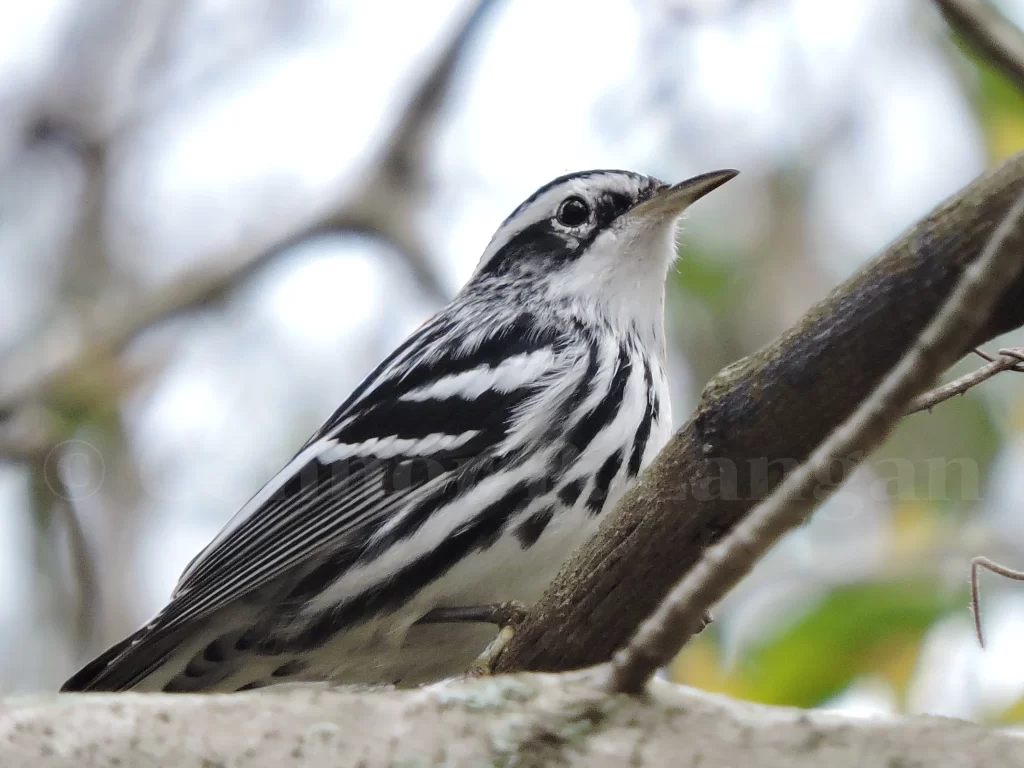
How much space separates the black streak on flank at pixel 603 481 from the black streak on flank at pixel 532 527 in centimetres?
13

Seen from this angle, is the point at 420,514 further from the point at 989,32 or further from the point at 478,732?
the point at 989,32

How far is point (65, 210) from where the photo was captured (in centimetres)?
751

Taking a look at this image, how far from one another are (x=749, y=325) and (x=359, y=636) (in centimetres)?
458

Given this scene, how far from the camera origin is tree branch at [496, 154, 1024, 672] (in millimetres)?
2102

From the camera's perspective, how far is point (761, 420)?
2248 millimetres

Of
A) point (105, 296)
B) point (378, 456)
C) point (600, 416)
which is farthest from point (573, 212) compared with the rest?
point (105, 296)

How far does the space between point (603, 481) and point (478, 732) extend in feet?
4.45

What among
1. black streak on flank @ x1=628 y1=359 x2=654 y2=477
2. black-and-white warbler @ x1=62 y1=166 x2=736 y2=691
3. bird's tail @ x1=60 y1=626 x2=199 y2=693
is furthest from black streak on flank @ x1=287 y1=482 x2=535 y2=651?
bird's tail @ x1=60 y1=626 x2=199 y2=693

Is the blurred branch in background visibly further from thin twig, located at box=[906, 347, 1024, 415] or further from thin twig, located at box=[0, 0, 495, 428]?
thin twig, located at box=[906, 347, 1024, 415]

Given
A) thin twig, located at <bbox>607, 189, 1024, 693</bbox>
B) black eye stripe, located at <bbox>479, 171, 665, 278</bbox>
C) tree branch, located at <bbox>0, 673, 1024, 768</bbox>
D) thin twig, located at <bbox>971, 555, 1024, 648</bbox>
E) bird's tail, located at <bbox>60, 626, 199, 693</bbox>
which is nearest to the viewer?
thin twig, located at <bbox>607, 189, 1024, 693</bbox>

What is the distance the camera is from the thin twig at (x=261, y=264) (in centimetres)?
586

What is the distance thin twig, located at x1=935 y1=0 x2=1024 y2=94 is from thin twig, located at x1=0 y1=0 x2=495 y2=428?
467 centimetres

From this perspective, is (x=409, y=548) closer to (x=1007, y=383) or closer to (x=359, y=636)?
(x=359, y=636)

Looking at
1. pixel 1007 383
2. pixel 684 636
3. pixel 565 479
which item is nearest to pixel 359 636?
pixel 565 479
